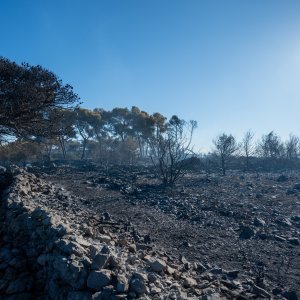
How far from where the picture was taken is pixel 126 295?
3.71 metres

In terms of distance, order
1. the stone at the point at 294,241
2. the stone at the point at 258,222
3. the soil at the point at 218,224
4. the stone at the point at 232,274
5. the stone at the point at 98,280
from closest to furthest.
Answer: the stone at the point at 98,280, the stone at the point at 232,274, the soil at the point at 218,224, the stone at the point at 294,241, the stone at the point at 258,222

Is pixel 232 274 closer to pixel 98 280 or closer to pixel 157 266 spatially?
pixel 157 266

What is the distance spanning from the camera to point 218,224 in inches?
387

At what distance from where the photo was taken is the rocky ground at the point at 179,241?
161 inches

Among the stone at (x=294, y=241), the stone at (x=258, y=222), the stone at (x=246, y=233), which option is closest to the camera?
the stone at (x=294, y=241)

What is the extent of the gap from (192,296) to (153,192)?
38.8 feet

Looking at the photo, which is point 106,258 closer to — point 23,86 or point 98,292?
point 98,292

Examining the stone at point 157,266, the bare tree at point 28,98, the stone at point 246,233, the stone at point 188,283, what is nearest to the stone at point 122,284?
the stone at point 157,266

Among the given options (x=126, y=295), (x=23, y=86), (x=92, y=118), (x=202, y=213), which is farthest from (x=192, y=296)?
(x=92, y=118)

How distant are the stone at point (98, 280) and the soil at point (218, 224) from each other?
9.09 ft

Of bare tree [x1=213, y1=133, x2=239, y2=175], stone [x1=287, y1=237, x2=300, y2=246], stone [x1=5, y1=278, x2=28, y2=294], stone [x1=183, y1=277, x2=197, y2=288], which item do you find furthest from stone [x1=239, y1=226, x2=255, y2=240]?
bare tree [x1=213, y1=133, x2=239, y2=175]

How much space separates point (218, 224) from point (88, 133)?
35.3 meters

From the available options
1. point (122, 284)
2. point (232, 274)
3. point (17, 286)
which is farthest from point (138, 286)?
point (232, 274)

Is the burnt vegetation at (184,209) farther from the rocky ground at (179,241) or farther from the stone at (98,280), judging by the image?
the stone at (98,280)
